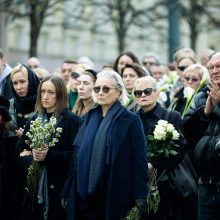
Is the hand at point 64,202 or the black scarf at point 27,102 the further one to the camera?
the black scarf at point 27,102

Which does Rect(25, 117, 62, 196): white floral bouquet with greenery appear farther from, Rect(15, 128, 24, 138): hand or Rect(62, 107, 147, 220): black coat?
Rect(62, 107, 147, 220): black coat

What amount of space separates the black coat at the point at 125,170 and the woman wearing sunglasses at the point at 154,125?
3.12 ft

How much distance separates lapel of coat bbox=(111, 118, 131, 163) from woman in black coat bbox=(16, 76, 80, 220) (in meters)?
1.19

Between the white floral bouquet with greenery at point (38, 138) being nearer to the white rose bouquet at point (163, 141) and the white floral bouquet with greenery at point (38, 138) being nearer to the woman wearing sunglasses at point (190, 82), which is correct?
the white rose bouquet at point (163, 141)

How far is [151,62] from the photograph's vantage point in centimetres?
1538

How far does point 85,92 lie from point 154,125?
5.20ft

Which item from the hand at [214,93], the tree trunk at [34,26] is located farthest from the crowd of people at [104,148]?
the tree trunk at [34,26]

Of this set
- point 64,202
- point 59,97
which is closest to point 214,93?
point 64,202

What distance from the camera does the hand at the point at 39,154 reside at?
9.41 meters

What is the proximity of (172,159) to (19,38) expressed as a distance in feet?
119

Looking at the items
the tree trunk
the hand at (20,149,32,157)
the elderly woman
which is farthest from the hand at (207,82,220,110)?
the tree trunk

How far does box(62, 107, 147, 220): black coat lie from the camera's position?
8430 mm

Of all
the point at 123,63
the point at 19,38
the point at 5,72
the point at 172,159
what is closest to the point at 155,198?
the point at 172,159

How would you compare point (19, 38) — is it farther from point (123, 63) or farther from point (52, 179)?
point (52, 179)
